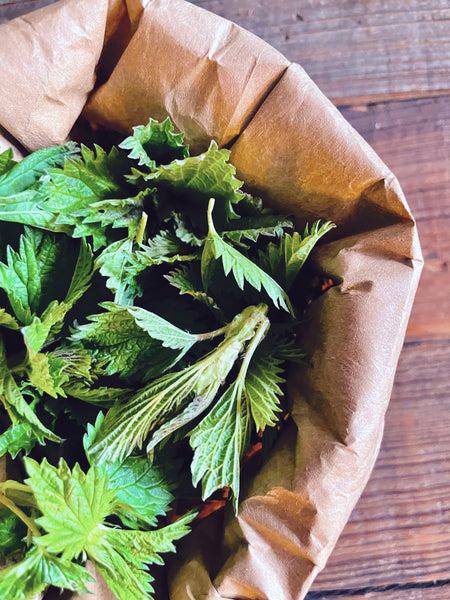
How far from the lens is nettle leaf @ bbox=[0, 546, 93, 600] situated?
500 mm

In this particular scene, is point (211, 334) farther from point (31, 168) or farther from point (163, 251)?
point (31, 168)

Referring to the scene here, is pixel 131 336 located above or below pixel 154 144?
below

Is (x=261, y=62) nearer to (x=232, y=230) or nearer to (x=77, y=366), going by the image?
(x=232, y=230)

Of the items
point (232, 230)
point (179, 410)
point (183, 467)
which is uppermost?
point (232, 230)

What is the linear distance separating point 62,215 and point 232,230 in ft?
0.60

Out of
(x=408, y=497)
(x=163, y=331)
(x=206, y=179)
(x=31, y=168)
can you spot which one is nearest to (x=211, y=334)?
(x=163, y=331)

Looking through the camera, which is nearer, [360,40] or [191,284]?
[191,284]

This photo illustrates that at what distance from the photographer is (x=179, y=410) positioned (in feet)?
1.93

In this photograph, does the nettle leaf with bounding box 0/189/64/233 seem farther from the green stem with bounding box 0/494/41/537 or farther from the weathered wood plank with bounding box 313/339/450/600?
the weathered wood plank with bounding box 313/339/450/600

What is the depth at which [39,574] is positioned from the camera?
1.66 ft

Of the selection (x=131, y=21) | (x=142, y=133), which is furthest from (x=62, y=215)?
(x=131, y=21)

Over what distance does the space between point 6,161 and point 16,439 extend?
0.29 meters

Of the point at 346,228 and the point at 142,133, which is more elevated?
the point at 142,133

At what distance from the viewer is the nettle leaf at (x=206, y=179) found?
572 millimetres
